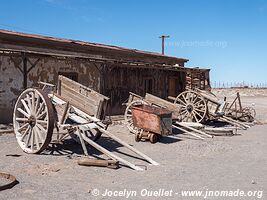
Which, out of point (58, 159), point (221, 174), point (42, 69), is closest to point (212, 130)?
point (221, 174)

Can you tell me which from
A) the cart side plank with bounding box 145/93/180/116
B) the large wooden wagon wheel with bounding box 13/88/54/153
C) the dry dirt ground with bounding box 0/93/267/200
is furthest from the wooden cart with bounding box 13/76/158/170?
the cart side plank with bounding box 145/93/180/116

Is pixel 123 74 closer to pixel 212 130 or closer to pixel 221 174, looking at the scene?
pixel 212 130

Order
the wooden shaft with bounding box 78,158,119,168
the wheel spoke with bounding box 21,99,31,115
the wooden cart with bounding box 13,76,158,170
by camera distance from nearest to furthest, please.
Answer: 1. the wooden shaft with bounding box 78,158,119,168
2. the wooden cart with bounding box 13,76,158,170
3. the wheel spoke with bounding box 21,99,31,115

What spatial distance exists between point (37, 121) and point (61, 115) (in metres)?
0.54

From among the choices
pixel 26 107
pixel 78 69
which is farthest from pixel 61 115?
pixel 78 69

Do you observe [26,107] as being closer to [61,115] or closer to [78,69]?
[61,115]

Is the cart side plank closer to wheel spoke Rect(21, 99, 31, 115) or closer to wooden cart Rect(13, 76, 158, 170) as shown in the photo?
wooden cart Rect(13, 76, 158, 170)

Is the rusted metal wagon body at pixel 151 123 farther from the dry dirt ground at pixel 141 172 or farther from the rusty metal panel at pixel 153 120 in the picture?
the dry dirt ground at pixel 141 172

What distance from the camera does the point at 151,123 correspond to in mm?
8844

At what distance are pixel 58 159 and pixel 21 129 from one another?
4.61 ft

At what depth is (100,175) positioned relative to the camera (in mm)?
5383

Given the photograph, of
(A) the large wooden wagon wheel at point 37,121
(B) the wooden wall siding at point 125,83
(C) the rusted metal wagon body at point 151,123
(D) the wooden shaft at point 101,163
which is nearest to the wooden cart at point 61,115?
(A) the large wooden wagon wheel at point 37,121

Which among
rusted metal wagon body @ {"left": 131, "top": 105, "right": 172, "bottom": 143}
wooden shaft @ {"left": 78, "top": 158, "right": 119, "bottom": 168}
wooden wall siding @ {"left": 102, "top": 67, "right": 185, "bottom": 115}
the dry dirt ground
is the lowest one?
the dry dirt ground

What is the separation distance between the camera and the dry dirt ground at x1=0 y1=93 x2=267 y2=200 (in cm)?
458
